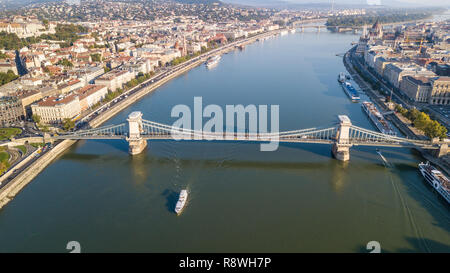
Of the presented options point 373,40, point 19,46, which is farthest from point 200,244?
point 373,40

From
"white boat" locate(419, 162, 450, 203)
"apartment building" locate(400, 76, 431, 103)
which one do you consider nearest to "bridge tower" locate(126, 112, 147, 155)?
"white boat" locate(419, 162, 450, 203)

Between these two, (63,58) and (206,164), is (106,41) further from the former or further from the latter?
(206,164)

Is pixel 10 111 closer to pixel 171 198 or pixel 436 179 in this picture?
pixel 171 198

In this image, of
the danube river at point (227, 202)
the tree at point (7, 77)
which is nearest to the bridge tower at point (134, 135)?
the danube river at point (227, 202)

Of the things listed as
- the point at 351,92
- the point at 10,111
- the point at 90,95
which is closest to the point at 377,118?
the point at 351,92

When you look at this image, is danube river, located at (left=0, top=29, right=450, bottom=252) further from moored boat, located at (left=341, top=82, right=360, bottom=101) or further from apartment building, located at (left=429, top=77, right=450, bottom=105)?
apartment building, located at (left=429, top=77, right=450, bottom=105)

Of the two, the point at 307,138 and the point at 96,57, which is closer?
the point at 307,138
